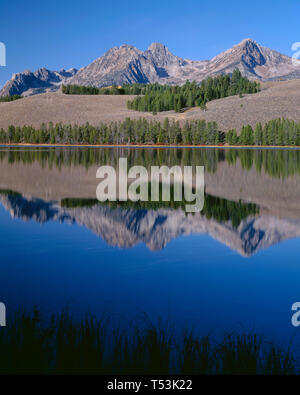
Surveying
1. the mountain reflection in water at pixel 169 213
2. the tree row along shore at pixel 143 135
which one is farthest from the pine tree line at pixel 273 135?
the mountain reflection in water at pixel 169 213

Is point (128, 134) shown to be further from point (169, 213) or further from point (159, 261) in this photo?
point (159, 261)

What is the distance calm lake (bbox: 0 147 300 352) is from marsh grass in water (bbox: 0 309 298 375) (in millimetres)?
892

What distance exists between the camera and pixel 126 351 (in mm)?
8102

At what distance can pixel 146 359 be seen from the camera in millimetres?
7816

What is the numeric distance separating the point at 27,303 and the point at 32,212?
14.1 metres

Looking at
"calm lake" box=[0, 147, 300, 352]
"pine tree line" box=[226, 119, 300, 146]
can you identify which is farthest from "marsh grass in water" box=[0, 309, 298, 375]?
"pine tree line" box=[226, 119, 300, 146]

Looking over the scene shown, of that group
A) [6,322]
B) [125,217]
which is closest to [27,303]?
[6,322]
